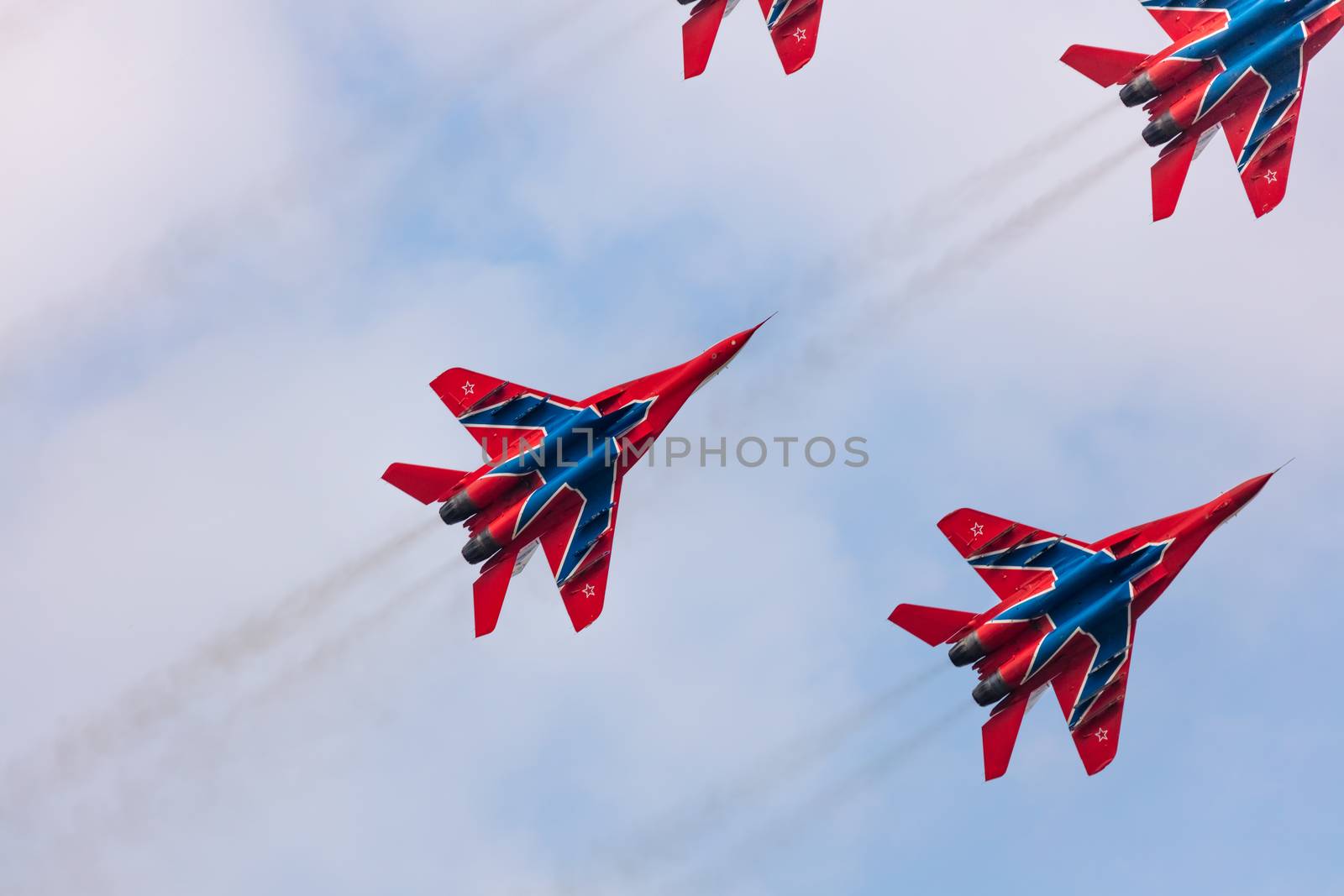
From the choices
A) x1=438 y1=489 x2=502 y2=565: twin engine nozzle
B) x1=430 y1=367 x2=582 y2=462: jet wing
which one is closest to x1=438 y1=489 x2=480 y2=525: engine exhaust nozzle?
x1=438 y1=489 x2=502 y2=565: twin engine nozzle

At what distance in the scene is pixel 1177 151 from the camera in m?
95.8

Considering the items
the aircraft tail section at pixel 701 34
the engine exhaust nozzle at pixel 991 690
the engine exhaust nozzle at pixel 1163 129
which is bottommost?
the engine exhaust nozzle at pixel 991 690

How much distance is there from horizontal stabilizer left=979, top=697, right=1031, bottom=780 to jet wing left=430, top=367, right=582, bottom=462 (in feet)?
62.2

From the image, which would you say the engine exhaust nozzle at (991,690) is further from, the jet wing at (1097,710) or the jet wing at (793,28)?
the jet wing at (793,28)

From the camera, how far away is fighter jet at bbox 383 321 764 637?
307ft

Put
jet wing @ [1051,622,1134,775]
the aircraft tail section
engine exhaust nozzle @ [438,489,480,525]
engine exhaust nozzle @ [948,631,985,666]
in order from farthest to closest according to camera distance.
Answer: the aircraft tail section < jet wing @ [1051,622,1134,775] < engine exhaust nozzle @ [438,489,480,525] < engine exhaust nozzle @ [948,631,985,666]

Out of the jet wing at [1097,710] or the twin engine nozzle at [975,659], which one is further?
the jet wing at [1097,710]

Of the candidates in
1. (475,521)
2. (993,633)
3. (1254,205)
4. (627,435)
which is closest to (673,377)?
(627,435)

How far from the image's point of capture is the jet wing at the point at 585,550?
9462cm

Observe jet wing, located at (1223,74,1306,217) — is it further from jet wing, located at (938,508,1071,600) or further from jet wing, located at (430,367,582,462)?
jet wing, located at (430,367,582,462)

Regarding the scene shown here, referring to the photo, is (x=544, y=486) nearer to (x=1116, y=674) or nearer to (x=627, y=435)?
(x=627, y=435)

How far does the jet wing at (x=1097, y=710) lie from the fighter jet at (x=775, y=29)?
84.1 feet

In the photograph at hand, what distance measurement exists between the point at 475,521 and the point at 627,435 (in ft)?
21.1

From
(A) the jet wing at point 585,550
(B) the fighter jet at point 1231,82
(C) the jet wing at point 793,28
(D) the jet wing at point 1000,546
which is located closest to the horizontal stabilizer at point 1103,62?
(B) the fighter jet at point 1231,82
